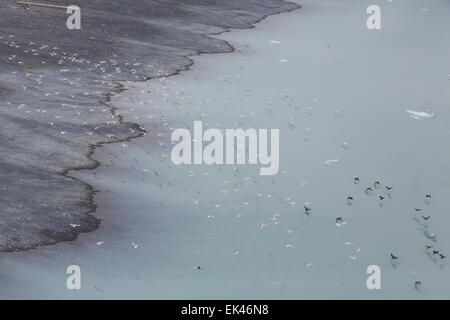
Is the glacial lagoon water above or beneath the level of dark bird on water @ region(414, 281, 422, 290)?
above

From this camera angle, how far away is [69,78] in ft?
56.1

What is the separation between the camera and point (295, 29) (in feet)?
79.2

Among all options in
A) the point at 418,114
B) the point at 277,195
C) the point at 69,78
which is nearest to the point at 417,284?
the point at 277,195

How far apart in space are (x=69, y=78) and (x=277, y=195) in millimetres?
6571

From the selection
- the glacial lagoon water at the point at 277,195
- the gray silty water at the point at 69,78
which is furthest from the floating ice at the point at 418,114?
the gray silty water at the point at 69,78

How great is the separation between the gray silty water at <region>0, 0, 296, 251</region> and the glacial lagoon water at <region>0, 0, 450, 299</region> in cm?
39

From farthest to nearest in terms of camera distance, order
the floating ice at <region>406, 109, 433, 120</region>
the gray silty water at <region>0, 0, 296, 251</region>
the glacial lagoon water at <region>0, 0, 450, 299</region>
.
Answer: the floating ice at <region>406, 109, 433, 120</region> → the gray silty water at <region>0, 0, 296, 251</region> → the glacial lagoon water at <region>0, 0, 450, 299</region>

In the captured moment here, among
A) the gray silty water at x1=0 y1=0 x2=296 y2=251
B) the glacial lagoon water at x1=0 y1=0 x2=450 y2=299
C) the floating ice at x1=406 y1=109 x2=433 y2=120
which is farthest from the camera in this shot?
the floating ice at x1=406 y1=109 x2=433 y2=120

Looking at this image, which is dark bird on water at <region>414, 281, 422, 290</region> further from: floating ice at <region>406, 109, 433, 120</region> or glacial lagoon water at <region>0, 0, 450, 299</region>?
floating ice at <region>406, 109, 433, 120</region>

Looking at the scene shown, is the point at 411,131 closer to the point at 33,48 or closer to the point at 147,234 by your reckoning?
the point at 147,234

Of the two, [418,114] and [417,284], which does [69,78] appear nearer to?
[418,114]

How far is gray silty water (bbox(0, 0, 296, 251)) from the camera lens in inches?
435

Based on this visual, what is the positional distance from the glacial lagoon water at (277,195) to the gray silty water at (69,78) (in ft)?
1.28

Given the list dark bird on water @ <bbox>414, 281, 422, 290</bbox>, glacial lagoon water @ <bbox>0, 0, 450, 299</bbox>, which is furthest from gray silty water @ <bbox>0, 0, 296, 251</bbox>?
dark bird on water @ <bbox>414, 281, 422, 290</bbox>
